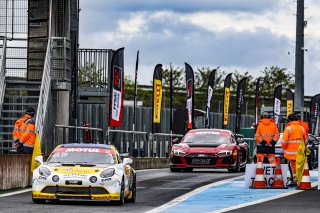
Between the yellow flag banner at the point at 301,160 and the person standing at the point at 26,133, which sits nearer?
the yellow flag banner at the point at 301,160

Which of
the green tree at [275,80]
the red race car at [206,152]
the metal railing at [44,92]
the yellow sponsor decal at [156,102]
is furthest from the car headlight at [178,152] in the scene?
the green tree at [275,80]

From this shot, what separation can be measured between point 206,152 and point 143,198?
12.3 metres

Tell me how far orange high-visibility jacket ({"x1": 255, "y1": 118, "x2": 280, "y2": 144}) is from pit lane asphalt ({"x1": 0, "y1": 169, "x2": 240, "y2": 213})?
184 centimetres

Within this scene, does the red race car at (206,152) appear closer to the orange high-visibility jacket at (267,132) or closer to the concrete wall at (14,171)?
the orange high-visibility jacket at (267,132)

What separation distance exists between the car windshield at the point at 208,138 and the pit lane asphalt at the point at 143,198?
3.62m

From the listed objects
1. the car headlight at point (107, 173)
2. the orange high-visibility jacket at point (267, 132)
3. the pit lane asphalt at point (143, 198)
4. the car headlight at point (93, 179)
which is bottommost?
the pit lane asphalt at point (143, 198)

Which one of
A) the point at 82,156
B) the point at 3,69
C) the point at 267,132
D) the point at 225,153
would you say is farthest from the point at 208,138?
the point at 82,156

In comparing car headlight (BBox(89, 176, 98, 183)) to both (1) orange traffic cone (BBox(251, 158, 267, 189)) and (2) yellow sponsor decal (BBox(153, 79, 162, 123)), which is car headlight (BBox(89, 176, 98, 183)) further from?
(2) yellow sponsor decal (BBox(153, 79, 162, 123))

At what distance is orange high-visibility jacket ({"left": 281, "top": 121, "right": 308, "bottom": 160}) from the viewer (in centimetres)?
2762

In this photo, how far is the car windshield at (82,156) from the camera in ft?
73.0

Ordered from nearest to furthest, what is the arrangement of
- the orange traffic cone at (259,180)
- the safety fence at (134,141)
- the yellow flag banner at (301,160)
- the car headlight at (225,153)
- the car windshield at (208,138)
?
1. the orange traffic cone at (259,180)
2. the yellow flag banner at (301,160)
3. the car headlight at (225,153)
4. the car windshield at (208,138)
5. the safety fence at (134,141)

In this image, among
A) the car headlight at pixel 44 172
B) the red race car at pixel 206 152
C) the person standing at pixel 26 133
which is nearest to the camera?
the car headlight at pixel 44 172

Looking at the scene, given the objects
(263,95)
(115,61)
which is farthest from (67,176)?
(263,95)

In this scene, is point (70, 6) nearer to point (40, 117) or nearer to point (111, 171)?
point (40, 117)
